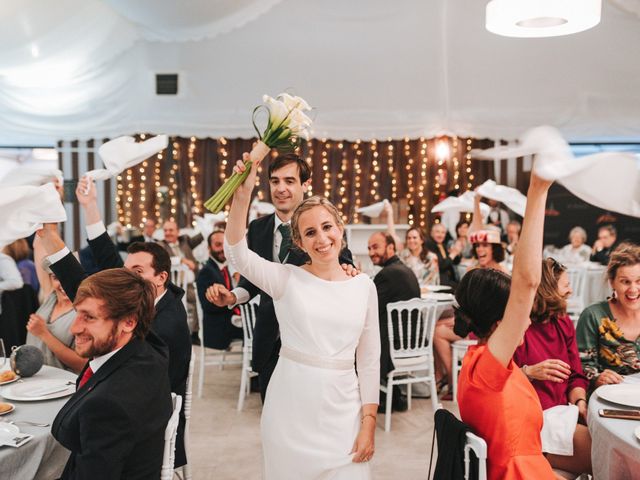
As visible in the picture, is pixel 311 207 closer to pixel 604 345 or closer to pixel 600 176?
pixel 600 176

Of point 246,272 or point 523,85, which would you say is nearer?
point 246,272

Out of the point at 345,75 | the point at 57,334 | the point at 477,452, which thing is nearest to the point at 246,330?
the point at 57,334

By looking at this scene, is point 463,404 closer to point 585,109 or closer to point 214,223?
point 214,223

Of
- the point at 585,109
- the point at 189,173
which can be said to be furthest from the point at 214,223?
the point at 585,109

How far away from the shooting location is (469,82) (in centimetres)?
988

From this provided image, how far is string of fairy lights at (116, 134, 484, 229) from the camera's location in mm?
10078

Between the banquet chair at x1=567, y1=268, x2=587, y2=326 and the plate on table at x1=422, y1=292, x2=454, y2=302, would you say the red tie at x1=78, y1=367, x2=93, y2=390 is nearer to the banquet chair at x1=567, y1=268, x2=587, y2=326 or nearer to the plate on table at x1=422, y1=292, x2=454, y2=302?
the plate on table at x1=422, y1=292, x2=454, y2=302

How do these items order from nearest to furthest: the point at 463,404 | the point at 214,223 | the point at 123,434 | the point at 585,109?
1. the point at 123,434
2. the point at 463,404
3. the point at 214,223
4. the point at 585,109

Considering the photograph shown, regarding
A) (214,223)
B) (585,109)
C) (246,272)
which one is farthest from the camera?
(585,109)

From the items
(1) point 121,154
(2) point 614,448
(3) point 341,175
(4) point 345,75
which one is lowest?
(2) point 614,448

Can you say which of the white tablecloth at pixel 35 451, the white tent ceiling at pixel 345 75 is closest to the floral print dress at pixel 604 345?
the white tablecloth at pixel 35 451

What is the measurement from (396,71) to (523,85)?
6.42 ft

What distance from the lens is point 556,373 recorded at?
268 cm

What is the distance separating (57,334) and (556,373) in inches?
94.3
